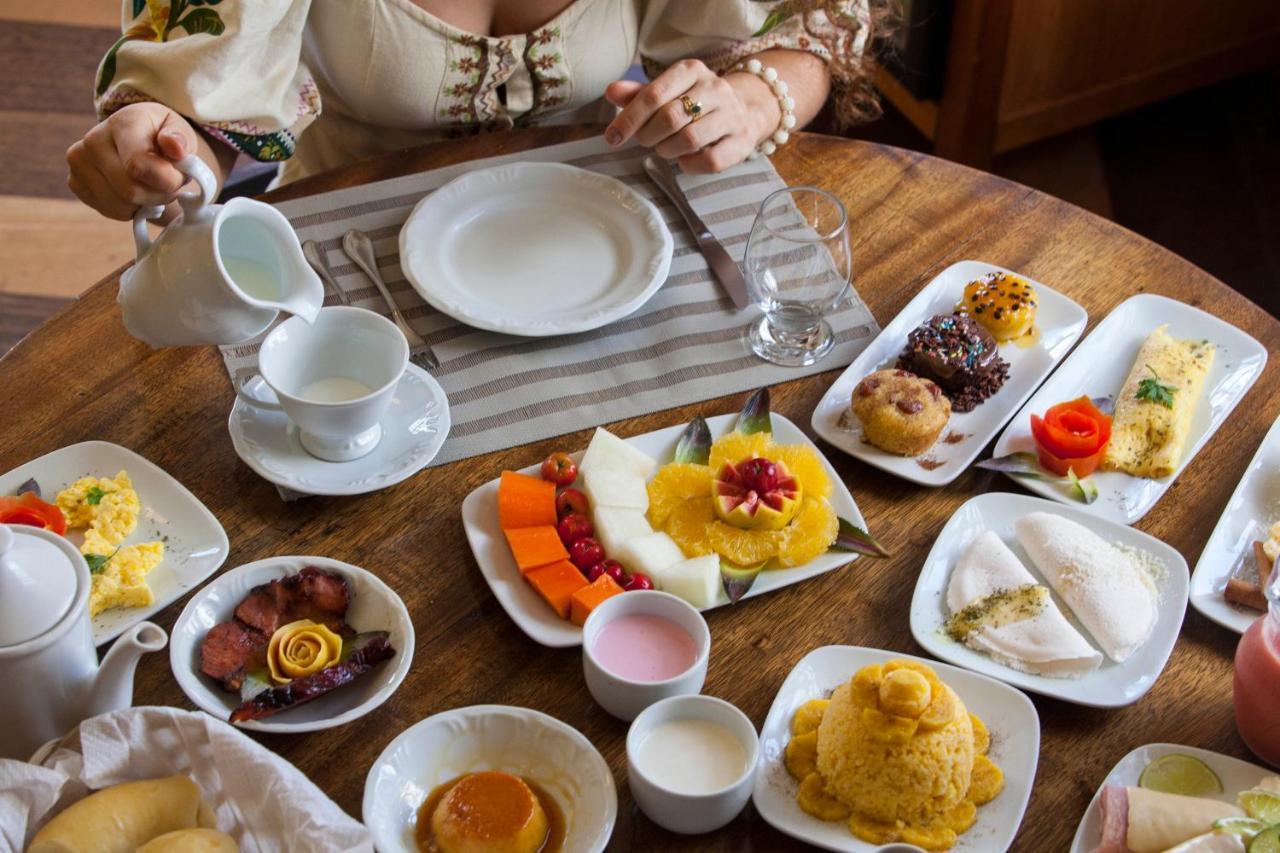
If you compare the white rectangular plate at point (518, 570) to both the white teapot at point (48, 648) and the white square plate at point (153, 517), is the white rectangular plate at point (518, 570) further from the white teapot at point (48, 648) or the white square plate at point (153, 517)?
the white teapot at point (48, 648)

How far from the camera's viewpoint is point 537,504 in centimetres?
146

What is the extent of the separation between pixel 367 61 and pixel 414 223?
0.27 meters

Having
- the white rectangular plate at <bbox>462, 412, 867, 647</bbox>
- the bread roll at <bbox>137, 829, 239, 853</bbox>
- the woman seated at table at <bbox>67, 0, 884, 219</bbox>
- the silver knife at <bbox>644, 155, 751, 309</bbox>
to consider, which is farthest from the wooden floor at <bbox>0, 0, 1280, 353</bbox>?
the bread roll at <bbox>137, 829, 239, 853</bbox>

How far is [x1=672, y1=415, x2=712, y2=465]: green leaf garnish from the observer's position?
5.06ft

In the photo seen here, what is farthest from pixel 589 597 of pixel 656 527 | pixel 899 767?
pixel 899 767

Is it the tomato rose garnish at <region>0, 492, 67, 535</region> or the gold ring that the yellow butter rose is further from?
the gold ring

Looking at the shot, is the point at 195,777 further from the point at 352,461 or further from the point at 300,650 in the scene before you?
the point at 352,461

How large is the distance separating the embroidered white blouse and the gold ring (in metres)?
0.22

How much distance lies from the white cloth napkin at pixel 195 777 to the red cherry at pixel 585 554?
0.43m

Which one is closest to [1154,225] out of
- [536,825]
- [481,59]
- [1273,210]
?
[1273,210]

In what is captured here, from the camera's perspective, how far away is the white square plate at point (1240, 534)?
1.38 metres

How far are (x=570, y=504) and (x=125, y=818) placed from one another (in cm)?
60

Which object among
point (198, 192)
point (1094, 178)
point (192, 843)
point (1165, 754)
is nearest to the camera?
point (192, 843)

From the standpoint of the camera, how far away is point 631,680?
1238mm
